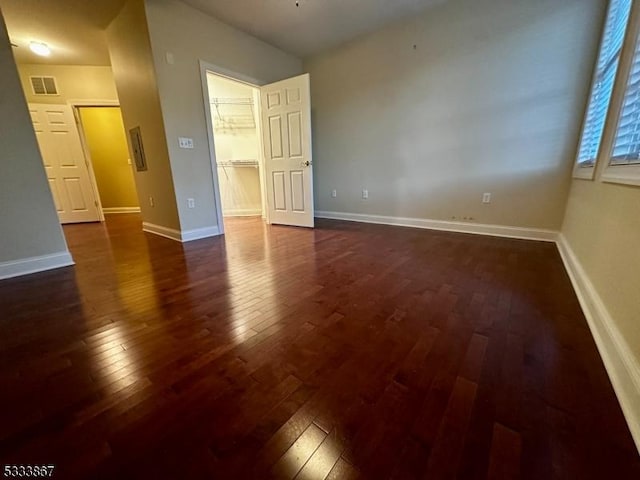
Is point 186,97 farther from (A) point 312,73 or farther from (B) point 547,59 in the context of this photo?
(B) point 547,59

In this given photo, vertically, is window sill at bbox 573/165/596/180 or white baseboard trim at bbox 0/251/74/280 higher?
window sill at bbox 573/165/596/180

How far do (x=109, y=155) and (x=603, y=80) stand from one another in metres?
7.74

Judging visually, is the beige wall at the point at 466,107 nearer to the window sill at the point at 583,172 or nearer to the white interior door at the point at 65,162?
the window sill at the point at 583,172

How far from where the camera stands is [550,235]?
8.96 feet

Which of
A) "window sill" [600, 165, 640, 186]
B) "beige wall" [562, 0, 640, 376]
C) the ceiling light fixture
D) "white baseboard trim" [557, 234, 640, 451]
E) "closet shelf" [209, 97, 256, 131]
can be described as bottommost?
"white baseboard trim" [557, 234, 640, 451]

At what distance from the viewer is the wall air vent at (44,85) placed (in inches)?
161

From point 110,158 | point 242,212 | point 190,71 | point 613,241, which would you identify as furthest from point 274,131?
point 110,158

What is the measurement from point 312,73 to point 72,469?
487cm

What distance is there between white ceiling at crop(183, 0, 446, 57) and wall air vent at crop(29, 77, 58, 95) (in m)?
3.30

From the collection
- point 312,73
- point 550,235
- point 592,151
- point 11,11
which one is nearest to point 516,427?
A: point 592,151

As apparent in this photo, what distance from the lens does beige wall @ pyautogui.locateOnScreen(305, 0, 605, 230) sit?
2457 millimetres

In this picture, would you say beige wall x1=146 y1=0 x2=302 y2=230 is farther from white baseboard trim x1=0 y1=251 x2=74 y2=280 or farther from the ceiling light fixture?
the ceiling light fixture

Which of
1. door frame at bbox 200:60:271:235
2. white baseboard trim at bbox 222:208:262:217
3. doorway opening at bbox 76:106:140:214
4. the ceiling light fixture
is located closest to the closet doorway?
white baseboard trim at bbox 222:208:262:217

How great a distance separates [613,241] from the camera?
→ 4.04 ft
